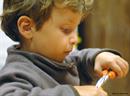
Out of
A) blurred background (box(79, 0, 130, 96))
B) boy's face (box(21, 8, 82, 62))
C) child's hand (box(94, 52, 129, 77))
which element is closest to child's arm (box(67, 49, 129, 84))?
child's hand (box(94, 52, 129, 77))

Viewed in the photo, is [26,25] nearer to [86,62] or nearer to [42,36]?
[42,36]

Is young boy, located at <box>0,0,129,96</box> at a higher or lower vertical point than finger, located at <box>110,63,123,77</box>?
higher

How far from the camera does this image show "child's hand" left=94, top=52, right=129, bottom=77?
2.75 feet

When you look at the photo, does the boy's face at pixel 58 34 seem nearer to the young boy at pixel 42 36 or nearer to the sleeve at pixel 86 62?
the young boy at pixel 42 36

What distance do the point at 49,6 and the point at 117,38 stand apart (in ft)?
2.43

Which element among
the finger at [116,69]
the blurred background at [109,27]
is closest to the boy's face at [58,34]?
the finger at [116,69]

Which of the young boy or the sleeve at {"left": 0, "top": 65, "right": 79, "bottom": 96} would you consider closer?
the sleeve at {"left": 0, "top": 65, "right": 79, "bottom": 96}

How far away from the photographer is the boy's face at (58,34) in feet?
2.53

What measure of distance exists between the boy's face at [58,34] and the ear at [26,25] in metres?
0.02

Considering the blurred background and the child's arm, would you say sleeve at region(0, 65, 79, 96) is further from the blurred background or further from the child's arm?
the blurred background

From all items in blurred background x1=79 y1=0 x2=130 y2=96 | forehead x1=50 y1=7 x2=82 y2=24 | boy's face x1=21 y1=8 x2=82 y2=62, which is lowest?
blurred background x1=79 y1=0 x2=130 y2=96

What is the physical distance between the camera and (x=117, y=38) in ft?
4.88

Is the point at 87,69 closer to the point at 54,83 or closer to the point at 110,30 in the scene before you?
the point at 54,83

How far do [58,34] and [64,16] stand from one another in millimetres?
34
